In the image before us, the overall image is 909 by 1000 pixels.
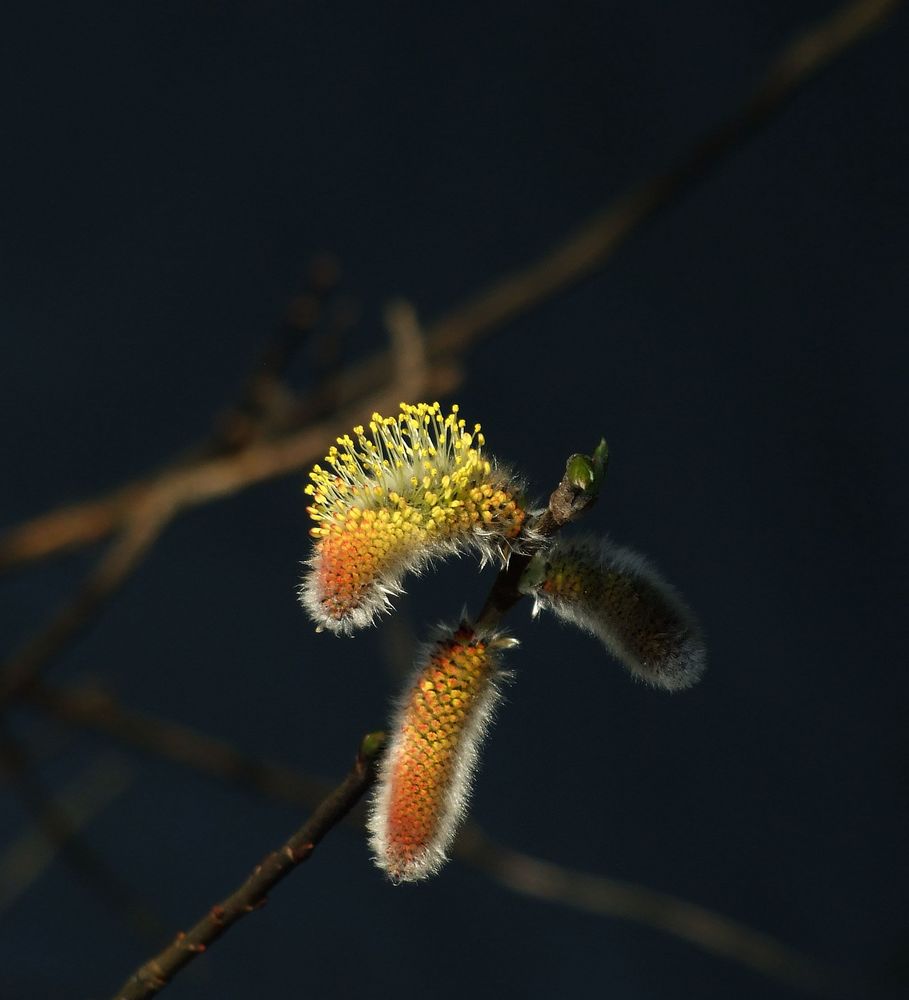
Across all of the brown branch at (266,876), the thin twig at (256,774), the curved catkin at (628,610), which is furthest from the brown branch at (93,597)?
the curved catkin at (628,610)

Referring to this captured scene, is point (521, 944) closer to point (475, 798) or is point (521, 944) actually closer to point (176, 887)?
point (475, 798)

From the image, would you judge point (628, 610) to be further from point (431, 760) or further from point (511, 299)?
point (511, 299)

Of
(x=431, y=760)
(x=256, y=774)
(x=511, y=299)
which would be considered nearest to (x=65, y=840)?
(x=256, y=774)

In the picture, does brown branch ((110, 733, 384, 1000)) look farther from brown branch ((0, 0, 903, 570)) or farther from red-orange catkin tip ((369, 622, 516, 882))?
brown branch ((0, 0, 903, 570))

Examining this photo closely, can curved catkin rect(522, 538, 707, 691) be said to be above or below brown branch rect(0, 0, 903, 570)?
below

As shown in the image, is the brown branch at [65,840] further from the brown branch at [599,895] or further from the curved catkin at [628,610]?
the curved catkin at [628,610]

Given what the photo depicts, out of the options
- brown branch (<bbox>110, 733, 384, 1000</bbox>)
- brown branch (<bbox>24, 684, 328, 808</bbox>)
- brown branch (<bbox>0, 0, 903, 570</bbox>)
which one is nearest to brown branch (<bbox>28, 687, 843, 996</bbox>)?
brown branch (<bbox>24, 684, 328, 808</bbox>)

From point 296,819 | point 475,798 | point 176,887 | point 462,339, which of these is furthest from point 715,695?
point 462,339
